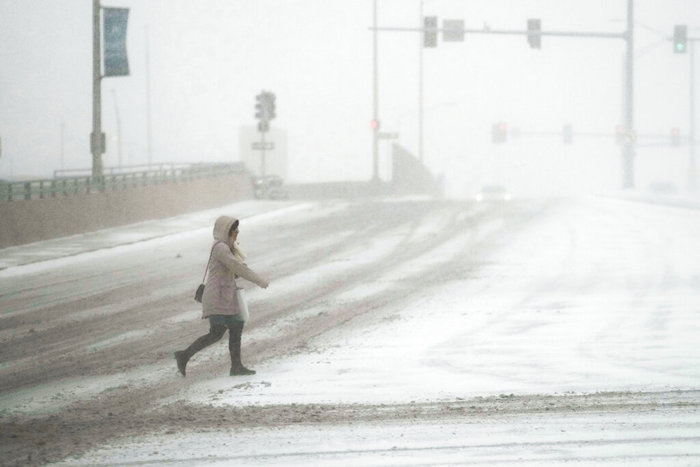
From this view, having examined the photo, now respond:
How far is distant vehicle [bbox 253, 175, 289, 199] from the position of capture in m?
53.8

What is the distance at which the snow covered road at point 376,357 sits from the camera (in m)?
9.26

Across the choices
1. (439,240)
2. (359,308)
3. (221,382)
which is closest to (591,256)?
(439,240)

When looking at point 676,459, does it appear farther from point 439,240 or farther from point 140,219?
point 140,219

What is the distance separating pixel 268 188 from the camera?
5688 cm

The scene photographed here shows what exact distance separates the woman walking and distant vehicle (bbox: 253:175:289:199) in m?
39.4

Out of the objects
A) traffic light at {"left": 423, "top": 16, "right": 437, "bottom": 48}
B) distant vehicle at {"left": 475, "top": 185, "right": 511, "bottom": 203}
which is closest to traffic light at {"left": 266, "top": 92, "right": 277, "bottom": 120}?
traffic light at {"left": 423, "top": 16, "right": 437, "bottom": 48}

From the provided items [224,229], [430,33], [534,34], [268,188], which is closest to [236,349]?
[224,229]

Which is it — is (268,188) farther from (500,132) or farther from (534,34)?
(500,132)

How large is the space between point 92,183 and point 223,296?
2276cm

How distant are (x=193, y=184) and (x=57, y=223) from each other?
11.3 metres

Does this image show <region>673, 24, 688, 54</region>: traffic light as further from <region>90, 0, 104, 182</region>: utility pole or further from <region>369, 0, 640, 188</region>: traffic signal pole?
<region>90, 0, 104, 182</region>: utility pole

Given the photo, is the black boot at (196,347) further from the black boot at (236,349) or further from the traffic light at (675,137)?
the traffic light at (675,137)

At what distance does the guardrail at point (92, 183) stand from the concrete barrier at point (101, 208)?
301mm

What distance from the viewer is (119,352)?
14.4m
